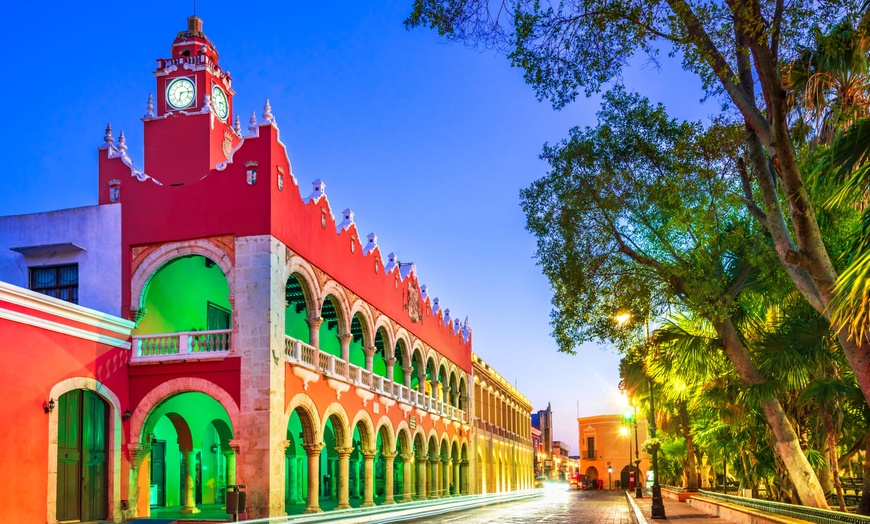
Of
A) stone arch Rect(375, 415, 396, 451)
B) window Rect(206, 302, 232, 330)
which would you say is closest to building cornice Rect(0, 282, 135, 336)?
window Rect(206, 302, 232, 330)

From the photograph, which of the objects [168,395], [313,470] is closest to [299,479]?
[313,470]

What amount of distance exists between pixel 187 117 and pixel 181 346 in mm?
9117

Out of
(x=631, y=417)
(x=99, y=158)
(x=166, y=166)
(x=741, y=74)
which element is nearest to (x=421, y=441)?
(x=631, y=417)

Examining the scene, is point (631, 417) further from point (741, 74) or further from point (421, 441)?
point (741, 74)

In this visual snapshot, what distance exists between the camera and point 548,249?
19047 millimetres

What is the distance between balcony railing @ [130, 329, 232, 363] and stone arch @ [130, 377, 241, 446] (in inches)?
24.1

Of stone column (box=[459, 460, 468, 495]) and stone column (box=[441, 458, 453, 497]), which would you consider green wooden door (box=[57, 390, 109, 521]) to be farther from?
stone column (box=[459, 460, 468, 495])

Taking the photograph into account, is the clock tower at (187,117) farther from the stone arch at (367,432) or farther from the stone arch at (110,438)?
the stone arch at (367,432)

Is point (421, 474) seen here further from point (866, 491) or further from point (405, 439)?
point (866, 491)

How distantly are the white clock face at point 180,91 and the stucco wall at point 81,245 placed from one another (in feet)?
20.4

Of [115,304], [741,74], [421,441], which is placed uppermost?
[741,74]

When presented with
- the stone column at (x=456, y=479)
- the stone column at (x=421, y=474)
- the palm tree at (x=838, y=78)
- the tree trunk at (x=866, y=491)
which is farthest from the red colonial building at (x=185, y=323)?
the palm tree at (x=838, y=78)

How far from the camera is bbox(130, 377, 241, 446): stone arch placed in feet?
70.6

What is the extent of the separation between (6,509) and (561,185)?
1291 cm
